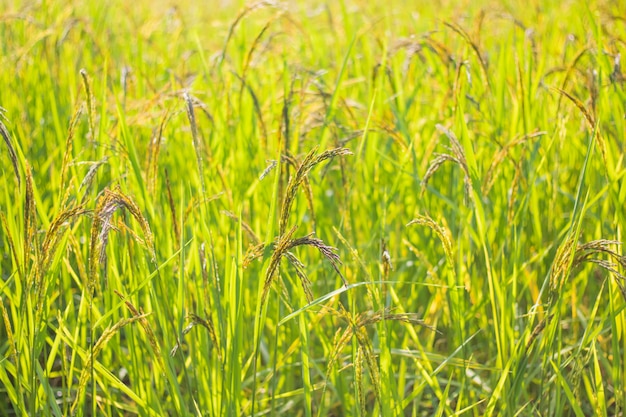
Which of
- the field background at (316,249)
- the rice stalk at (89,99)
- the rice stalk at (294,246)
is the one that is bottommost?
the field background at (316,249)

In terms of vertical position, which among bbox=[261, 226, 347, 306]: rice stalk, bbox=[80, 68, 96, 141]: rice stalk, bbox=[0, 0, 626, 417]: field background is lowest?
bbox=[0, 0, 626, 417]: field background

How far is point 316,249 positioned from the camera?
1.87 m

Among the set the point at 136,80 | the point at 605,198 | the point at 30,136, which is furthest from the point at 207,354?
the point at 136,80

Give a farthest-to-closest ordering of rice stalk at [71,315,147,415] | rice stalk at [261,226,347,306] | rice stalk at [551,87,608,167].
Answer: rice stalk at [551,87,608,167]
rice stalk at [71,315,147,415]
rice stalk at [261,226,347,306]

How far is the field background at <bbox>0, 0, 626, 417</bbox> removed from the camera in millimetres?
1172

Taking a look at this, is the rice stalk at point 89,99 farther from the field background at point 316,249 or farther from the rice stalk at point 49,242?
the rice stalk at point 49,242

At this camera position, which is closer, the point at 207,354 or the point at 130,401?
the point at 207,354

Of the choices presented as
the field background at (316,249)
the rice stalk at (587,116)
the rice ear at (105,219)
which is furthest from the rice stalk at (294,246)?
the rice stalk at (587,116)

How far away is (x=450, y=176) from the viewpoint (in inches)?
79.5

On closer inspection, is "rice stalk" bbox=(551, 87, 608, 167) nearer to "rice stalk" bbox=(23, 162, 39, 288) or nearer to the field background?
the field background

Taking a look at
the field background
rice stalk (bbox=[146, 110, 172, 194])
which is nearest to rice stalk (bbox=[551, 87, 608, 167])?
the field background

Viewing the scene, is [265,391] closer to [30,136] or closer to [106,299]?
[106,299]

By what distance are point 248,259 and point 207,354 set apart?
1.00 feet

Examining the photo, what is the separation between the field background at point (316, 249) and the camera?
1.17m
